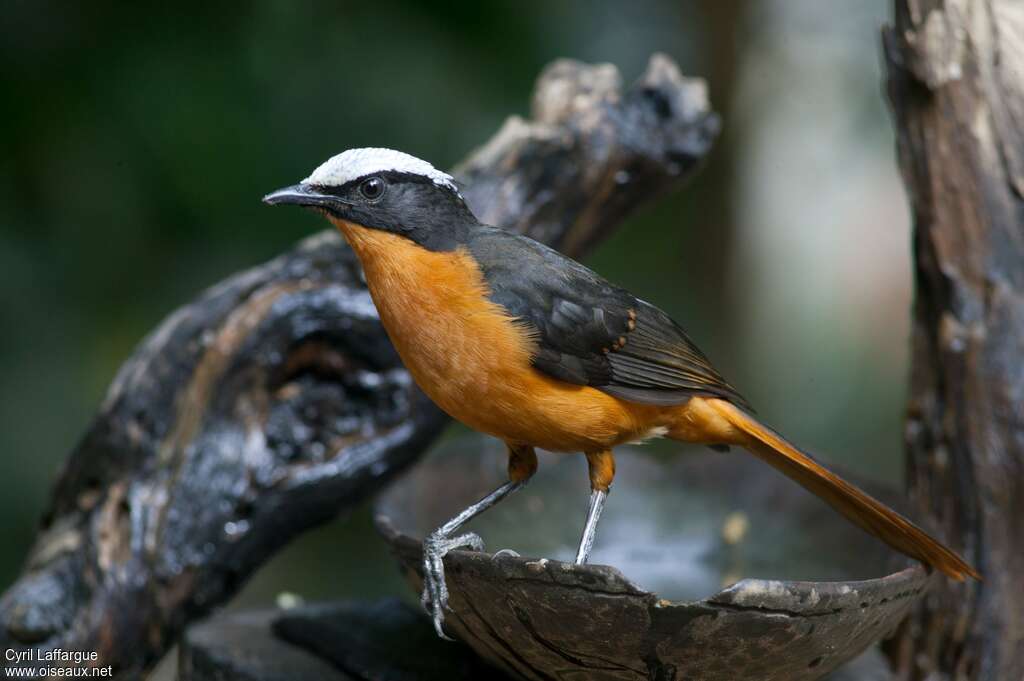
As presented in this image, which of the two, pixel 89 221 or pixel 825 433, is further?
pixel 825 433

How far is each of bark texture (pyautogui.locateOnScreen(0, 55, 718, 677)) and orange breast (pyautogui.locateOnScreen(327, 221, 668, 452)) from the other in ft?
3.73

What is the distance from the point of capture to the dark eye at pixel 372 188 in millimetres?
2826

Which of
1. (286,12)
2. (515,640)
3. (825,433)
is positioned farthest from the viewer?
(825,433)

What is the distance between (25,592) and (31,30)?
2723mm

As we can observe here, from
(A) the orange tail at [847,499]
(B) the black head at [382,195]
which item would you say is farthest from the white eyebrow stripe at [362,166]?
(A) the orange tail at [847,499]

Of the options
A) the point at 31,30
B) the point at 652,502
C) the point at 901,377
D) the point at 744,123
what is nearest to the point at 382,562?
the point at 652,502

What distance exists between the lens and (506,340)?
2.76 m

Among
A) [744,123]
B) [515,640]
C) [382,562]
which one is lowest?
[382,562]

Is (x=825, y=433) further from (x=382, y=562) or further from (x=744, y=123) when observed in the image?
(x=382, y=562)

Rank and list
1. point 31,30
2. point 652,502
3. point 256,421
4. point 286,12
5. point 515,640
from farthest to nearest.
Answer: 1. point 286,12
2. point 31,30
3. point 652,502
4. point 256,421
5. point 515,640

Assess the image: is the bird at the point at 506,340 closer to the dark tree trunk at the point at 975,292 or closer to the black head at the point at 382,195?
the black head at the point at 382,195

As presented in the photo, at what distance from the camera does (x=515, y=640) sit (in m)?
2.52

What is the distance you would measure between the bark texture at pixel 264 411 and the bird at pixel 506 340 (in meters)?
1.08

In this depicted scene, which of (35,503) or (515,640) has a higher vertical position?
(515,640)
